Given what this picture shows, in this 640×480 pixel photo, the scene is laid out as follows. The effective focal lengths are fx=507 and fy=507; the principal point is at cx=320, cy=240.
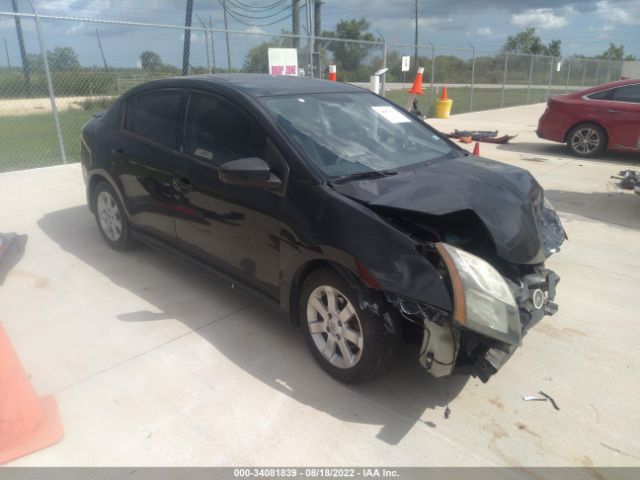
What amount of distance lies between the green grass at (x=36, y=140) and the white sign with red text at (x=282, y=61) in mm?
4377

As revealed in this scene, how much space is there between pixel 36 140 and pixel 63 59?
3.15 metres

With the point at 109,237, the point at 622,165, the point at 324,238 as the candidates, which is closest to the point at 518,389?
the point at 324,238

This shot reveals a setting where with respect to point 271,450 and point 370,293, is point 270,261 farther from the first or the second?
point 271,450

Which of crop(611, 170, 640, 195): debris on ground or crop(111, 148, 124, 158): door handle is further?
crop(611, 170, 640, 195): debris on ground

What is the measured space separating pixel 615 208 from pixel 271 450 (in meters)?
5.92

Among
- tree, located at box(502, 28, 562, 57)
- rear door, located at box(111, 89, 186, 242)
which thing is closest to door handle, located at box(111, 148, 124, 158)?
rear door, located at box(111, 89, 186, 242)

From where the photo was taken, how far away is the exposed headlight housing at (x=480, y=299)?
2.36 meters

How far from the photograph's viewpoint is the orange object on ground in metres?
2.48

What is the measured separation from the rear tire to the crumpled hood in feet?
24.6

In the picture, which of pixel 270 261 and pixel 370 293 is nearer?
pixel 370 293

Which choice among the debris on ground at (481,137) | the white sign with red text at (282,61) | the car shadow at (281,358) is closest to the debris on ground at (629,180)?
the debris on ground at (481,137)

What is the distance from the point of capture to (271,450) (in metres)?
2.51

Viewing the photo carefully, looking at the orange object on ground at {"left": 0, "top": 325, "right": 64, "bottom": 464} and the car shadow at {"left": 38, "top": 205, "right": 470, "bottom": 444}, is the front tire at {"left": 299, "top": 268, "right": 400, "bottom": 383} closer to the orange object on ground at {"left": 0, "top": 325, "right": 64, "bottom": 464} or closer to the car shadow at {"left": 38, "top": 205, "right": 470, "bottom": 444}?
the car shadow at {"left": 38, "top": 205, "right": 470, "bottom": 444}

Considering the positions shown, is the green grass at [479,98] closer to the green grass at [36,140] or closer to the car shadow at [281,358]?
the green grass at [36,140]
